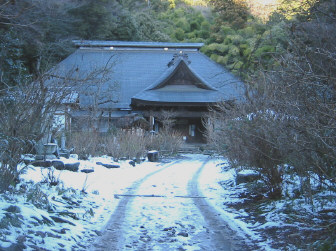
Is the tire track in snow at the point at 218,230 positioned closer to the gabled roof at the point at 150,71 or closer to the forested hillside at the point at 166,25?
the forested hillside at the point at 166,25

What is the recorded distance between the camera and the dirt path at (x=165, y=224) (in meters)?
4.40

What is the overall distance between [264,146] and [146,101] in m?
16.1

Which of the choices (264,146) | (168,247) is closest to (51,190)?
(168,247)

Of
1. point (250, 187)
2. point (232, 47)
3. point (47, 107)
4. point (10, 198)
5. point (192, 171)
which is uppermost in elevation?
point (232, 47)

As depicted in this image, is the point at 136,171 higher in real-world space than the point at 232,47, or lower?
lower

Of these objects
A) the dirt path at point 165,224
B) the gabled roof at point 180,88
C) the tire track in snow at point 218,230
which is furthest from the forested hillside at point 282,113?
the gabled roof at point 180,88

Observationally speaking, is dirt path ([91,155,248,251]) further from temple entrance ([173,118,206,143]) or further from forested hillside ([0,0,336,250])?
temple entrance ([173,118,206,143])

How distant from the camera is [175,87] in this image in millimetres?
23422

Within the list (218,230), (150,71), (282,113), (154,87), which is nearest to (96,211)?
(218,230)

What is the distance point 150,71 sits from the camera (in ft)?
88.5

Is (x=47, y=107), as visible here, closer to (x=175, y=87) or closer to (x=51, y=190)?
(x=51, y=190)

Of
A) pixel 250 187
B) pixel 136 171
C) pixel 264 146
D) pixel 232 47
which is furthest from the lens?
pixel 232 47

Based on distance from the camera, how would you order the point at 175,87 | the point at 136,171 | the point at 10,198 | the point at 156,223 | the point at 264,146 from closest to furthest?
the point at 10,198
the point at 156,223
the point at 264,146
the point at 136,171
the point at 175,87

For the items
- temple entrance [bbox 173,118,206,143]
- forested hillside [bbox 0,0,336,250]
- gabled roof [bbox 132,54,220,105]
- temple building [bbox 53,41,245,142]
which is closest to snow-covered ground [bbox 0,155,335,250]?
forested hillside [bbox 0,0,336,250]
